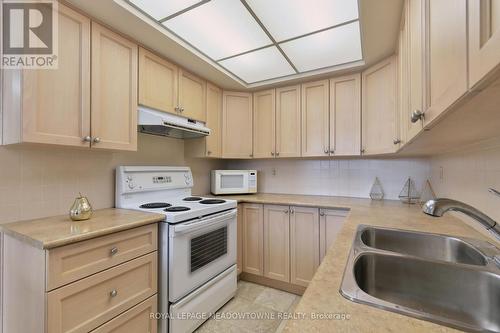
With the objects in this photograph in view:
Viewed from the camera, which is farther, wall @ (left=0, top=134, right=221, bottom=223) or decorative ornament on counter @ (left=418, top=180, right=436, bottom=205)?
decorative ornament on counter @ (left=418, top=180, right=436, bottom=205)

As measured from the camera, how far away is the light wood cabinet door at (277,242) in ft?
7.79

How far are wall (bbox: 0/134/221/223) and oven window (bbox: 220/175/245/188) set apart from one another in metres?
0.94

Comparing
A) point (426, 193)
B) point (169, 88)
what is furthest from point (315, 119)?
point (169, 88)

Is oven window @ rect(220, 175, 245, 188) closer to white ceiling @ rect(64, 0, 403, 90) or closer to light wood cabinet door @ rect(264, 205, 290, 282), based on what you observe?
light wood cabinet door @ rect(264, 205, 290, 282)

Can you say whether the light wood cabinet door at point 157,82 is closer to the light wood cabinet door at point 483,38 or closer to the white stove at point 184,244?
the white stove at point 184,244

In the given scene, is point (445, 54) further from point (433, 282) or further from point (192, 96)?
point (192, 96)

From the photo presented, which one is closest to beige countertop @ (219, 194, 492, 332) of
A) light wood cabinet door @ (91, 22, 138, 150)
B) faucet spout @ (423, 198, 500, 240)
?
faucet spout @ (423, 198, 500, 240)

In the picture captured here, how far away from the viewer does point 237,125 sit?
9.36 feet

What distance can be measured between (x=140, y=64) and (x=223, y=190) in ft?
5.11

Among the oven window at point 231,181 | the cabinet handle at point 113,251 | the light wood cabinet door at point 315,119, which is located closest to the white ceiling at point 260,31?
the light wood cabinet door at point 315,119

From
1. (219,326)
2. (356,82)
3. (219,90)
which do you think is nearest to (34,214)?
(219,326)

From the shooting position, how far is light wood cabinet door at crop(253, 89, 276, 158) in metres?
2.76

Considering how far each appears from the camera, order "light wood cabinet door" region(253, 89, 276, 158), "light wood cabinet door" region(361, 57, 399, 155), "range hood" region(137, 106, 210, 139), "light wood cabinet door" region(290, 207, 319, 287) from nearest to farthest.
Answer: "range hood" region(137, 106, 210, 139), "light wood cabinet door" region(361, 57, 399, 155), "light wood cabinet door" region(290, 207, 319, 287), "light wood cabinet door" region(253, 89, 276, 158)

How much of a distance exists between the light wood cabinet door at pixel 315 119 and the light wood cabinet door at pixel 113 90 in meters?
1.70
